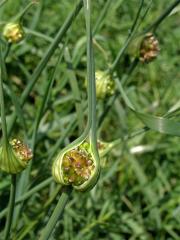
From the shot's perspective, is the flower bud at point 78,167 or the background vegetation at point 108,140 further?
the background vegetation at point 108,140

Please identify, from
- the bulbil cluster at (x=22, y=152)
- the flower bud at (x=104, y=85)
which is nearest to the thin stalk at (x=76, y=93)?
the flower bud at (x=104, y=85)

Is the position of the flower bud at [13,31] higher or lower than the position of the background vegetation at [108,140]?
higher

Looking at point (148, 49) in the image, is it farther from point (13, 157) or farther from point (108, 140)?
point (108, 140)

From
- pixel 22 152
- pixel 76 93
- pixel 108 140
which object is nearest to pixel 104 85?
pixel 76 93

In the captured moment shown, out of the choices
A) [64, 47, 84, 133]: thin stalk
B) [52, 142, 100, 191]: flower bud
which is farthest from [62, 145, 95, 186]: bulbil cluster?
[64, 47, 84, 133]: thin stalk

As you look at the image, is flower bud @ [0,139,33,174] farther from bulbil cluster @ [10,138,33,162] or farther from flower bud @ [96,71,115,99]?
flower bud @ [96,71,115,99]

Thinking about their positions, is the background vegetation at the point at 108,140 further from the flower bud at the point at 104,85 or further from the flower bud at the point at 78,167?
the flower bud at the point at 78,167
